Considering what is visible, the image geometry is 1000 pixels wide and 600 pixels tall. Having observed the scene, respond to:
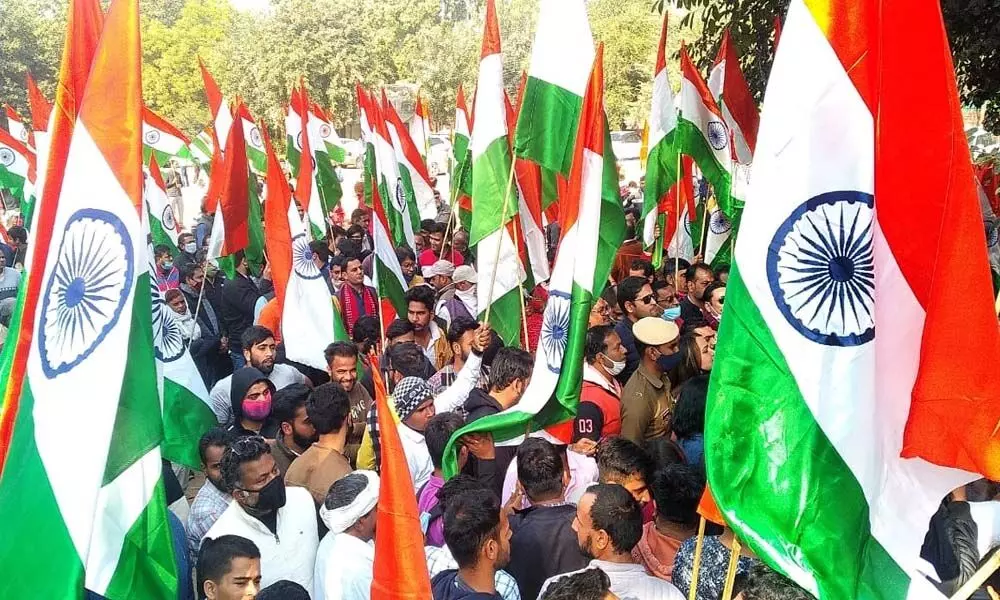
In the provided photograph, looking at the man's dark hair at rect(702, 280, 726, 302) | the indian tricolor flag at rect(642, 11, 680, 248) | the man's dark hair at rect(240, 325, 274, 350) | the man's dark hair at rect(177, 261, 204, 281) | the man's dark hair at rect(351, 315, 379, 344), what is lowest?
the man's dark hair at rect(351, 315, 379, 344)

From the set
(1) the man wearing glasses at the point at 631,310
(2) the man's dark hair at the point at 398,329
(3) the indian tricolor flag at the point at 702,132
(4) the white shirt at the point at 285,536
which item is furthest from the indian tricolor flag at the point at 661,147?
(4) the white shirt at the point at 285,536

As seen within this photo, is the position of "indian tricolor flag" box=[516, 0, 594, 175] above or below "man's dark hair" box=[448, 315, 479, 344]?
above

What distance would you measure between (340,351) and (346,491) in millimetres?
2206

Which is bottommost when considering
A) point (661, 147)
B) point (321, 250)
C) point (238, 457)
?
point (238, 457)

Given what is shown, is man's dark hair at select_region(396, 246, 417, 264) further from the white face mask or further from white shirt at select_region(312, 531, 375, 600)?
white shirt at select_region(312, 531, 375, 600)

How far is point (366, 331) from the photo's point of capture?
703 centimetres

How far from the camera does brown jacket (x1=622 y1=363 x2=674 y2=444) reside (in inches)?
191

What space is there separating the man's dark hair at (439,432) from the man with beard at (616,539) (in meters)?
1.01

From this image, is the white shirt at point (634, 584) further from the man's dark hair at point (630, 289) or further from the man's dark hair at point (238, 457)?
the man's dark hair at point (630, 289)

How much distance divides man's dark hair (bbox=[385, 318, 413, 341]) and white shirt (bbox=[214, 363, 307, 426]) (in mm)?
865

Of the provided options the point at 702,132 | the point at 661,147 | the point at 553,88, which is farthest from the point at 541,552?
the point at 702,132

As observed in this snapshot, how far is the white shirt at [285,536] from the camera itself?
3633 mm

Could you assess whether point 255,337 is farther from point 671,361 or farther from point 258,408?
point 671,361

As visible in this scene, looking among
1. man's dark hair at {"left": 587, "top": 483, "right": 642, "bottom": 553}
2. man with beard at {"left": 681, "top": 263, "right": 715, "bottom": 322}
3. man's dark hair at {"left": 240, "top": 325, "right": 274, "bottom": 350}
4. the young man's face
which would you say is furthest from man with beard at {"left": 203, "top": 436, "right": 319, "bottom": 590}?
man with beard at {"left": 681, "top": 263, "right": 715, "bottom": 322}
